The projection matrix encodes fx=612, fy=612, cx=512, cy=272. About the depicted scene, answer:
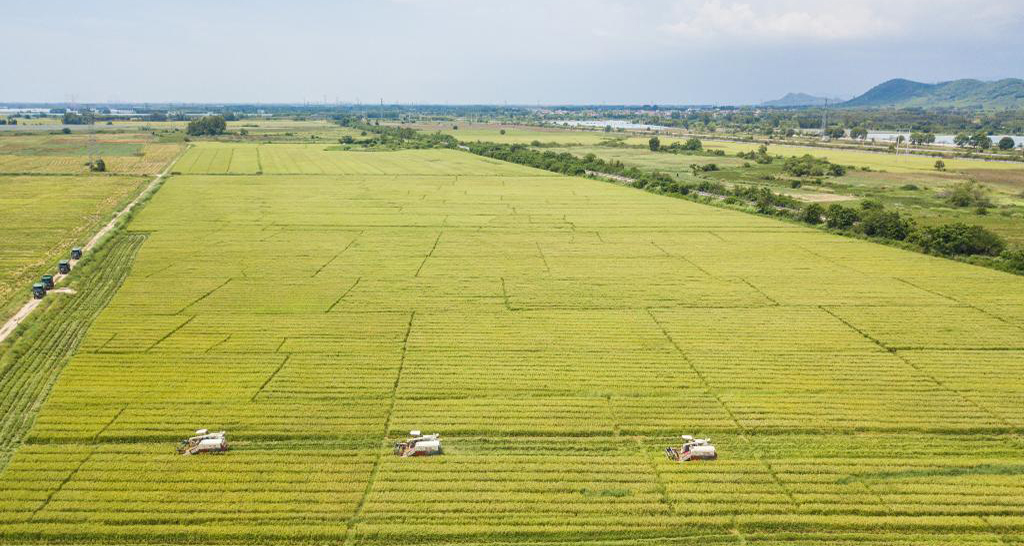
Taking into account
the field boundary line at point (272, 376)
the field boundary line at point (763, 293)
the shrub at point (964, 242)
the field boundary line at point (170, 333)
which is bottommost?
the field boundary line at point (272, 376)

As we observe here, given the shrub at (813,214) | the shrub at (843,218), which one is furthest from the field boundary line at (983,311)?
the shrub at (813,214)

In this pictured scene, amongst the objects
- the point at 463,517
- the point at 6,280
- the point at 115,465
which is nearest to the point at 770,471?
the point at 463,517

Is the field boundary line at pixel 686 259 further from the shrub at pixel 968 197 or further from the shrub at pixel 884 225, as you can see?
the shrub at pixel 968 197

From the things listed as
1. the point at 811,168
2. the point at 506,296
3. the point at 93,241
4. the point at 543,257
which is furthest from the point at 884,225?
the point at 93,241

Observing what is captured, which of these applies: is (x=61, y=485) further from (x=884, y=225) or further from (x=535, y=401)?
(x=884, y=225)

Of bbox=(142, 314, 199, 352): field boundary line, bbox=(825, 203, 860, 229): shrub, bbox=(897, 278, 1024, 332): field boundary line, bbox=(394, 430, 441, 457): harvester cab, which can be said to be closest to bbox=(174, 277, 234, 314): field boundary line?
bbox=(142, 314, 199, 352): field boundary line

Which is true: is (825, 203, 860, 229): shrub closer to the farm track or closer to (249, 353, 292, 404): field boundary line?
(249, 353, 292, 404): field boundary line

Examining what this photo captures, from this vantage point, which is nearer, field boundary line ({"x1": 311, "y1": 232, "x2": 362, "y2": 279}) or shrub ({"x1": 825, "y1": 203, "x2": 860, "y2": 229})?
field boundary line ({"x1": 311, "y1": 232, "x2": 362, "y2": 279})

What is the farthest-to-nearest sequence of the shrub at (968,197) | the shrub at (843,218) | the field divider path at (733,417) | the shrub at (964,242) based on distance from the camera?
1. the shrub at (968,197)
2. the shrub at (843,218)
3. the shrub at (964,242)
4. the field divider path at (733,417)
